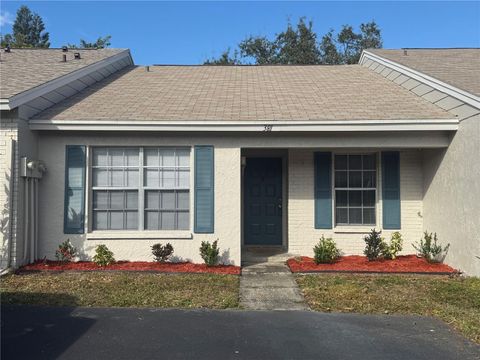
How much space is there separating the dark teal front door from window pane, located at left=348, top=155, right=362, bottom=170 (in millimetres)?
1676

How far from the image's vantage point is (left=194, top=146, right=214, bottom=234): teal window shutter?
924 cm

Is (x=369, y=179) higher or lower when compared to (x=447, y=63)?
lower

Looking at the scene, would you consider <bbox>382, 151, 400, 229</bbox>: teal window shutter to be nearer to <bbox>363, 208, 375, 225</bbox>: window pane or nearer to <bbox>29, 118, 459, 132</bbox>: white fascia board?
<bbox>363, 208, 375, 225</bbox>: window pane

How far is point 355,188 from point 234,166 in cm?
298

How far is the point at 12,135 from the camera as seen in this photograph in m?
8.48

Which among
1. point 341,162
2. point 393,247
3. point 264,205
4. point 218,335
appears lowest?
point 218,335

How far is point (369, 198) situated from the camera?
10383 millimetres

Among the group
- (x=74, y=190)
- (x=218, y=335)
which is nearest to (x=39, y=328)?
(x=218, y=335)

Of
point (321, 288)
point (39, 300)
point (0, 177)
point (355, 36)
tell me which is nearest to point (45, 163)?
point (0, 177)

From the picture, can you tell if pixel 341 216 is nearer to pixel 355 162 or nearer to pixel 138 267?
pixel 355 162

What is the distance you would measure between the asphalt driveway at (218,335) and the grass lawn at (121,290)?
1.16ft

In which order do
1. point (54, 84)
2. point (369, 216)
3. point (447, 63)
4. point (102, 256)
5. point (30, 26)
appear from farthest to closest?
1. point (30, 26)
2. point (447, 63)
3. point (369, 216)
4. point (54, 84)
5. point (102, 256)

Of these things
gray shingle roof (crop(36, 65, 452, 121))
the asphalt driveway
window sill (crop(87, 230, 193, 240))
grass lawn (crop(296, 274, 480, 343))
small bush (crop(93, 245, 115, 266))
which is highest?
gray shingle roof (crop(36, 65, 452, 121))

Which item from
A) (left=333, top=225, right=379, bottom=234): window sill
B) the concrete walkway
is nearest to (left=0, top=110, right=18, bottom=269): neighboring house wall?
the concrete walkway
